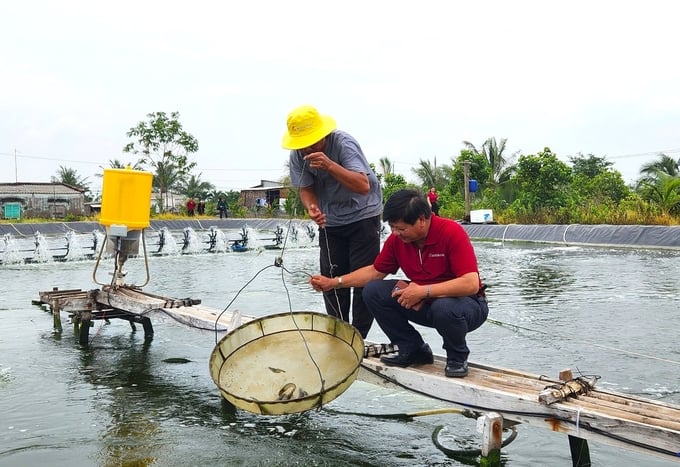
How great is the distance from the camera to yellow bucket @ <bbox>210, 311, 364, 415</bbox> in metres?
3.41

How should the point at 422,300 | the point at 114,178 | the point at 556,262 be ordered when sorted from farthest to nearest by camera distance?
the point at 556,262, the point at 114,178, the point at 422,300

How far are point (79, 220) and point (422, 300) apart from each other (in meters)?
35.0

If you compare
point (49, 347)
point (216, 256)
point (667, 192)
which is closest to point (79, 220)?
point (216, 256)

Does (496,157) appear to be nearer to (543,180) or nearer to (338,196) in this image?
(543,180)

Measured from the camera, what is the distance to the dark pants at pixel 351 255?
427cm

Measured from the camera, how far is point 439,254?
11.2ft

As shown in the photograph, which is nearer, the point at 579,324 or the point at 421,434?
the point at 421,434

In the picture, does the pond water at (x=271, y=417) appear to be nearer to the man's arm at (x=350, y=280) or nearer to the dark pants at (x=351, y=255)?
the man's arm at (x=350, y=280)

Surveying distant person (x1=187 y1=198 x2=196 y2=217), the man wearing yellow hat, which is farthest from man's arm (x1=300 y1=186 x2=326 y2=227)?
distant person (x1=187 y1=198 x2=196 y2=217)

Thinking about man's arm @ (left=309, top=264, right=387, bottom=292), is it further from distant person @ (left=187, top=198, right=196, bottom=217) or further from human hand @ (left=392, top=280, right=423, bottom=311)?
distant person @ (left=187, top=198, right=196, bottom=217)

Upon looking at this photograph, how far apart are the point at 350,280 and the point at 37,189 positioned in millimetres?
50233

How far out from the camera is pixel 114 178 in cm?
607

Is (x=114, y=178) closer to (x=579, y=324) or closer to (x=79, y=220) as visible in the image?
(x=579, y=324)

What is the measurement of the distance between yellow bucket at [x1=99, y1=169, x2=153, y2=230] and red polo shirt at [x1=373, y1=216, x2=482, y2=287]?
10.5 ft
